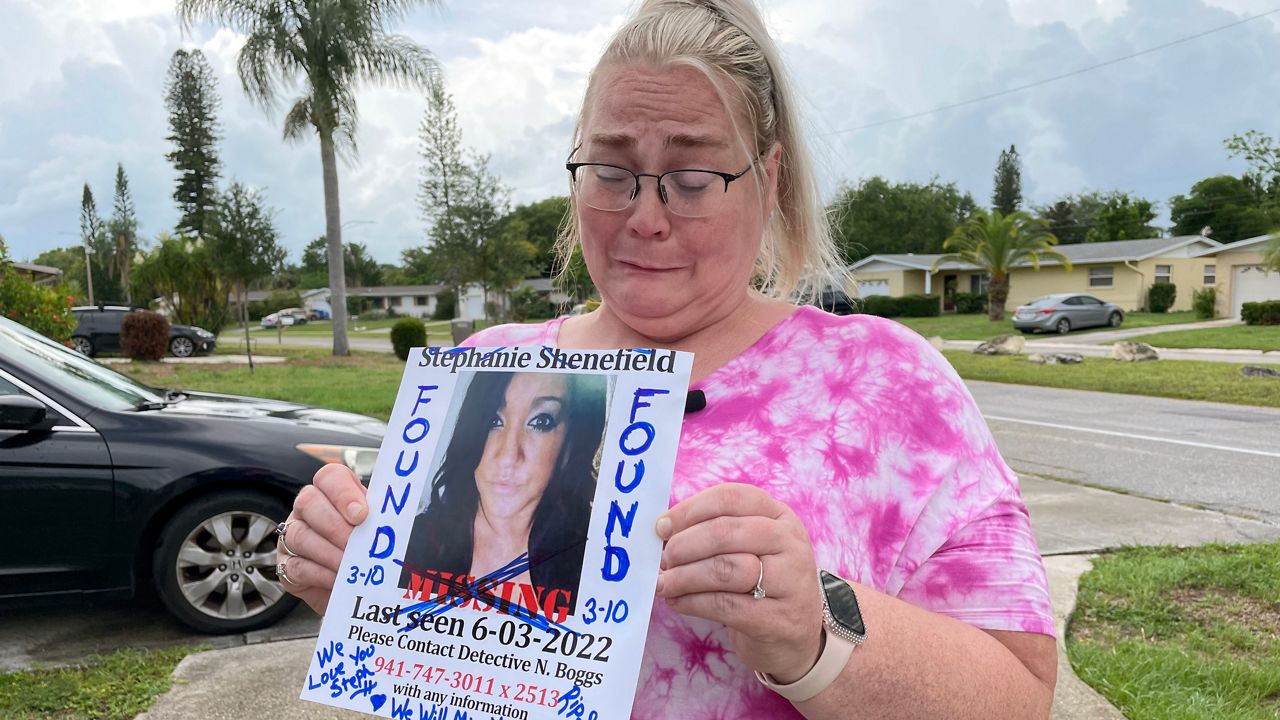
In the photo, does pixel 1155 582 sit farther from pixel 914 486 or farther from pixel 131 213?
pixel 131 213

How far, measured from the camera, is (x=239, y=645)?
14.6 ft

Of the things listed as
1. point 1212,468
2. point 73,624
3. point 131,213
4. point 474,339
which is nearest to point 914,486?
point 474,339

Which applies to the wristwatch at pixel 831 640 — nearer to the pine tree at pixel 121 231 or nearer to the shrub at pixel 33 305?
the shrub at pixel 33 305

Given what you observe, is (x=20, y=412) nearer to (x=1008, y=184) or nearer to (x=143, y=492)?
(x=143, y=492)

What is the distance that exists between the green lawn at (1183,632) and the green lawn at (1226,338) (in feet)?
67.1

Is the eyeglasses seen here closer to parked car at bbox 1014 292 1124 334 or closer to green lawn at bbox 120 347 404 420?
green lawn at bbox 120 347 404 420

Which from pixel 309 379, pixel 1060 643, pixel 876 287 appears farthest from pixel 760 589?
pixel 876 287

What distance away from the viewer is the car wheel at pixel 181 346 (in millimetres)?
26297

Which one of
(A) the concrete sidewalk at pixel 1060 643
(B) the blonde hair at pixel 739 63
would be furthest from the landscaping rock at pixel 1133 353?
(B) the blonde hair at pixel 739 63

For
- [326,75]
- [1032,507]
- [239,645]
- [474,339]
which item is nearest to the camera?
[474,339]

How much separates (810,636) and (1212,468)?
8820 mm

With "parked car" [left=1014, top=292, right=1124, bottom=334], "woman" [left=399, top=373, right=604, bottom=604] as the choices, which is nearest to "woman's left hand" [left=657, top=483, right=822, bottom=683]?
"woman" [left=399, top=373, right=604, bottom=604]

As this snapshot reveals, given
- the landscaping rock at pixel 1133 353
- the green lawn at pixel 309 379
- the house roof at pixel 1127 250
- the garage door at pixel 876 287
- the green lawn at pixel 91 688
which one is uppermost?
the house roof at pixel 1127 250

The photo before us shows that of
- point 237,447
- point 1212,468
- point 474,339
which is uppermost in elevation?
point 474,339
